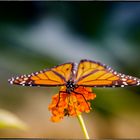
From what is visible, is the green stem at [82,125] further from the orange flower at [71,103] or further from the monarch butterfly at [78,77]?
the monarch butterfly at [78,77]

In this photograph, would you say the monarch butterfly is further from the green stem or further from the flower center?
the green stem

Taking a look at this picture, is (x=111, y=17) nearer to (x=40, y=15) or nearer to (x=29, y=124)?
(x=40, y=15)

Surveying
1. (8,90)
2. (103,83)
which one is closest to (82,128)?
(103,83)

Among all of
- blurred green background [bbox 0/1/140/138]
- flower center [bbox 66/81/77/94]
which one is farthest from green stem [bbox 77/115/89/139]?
flower center [bbox 66/81/77/94]

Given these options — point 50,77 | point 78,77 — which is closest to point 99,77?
point 78,77

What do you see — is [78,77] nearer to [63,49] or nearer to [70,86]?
[70,86]

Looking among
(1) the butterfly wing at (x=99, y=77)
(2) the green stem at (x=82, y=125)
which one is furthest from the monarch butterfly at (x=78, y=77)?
(2) the green stem at (x=82, y=125)
